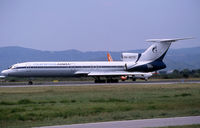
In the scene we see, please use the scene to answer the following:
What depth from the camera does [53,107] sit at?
24.9 meters

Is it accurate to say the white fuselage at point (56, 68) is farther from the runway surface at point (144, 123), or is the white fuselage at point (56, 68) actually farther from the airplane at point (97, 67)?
the runway surface at point (144, 123)

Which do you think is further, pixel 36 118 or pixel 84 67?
pixel 84 67

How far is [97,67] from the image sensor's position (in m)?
63.0

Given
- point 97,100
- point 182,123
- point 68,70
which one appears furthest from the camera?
point 68,70

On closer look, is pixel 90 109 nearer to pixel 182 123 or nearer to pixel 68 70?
pixel 182 123

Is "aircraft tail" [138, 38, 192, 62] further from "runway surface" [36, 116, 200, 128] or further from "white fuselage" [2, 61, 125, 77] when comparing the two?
"runway surface" [36, 116, 200, 128]

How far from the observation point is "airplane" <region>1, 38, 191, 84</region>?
60803 mm

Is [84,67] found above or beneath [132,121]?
above

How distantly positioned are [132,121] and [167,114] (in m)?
3.32

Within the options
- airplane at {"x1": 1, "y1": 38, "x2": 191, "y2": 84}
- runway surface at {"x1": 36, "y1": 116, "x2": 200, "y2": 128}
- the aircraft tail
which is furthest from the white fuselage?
runway surface at {"x1": 36, "y1": 116, "x2": 200, "y2": 128}

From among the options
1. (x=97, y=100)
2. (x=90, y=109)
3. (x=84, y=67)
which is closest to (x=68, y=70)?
(x=84, y=67)

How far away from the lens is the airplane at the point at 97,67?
199ft

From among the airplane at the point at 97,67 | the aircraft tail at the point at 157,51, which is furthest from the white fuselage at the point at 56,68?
the aircraft tail at the point at 157,51

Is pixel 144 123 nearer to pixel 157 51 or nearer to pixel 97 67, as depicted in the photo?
pixel 97 67
